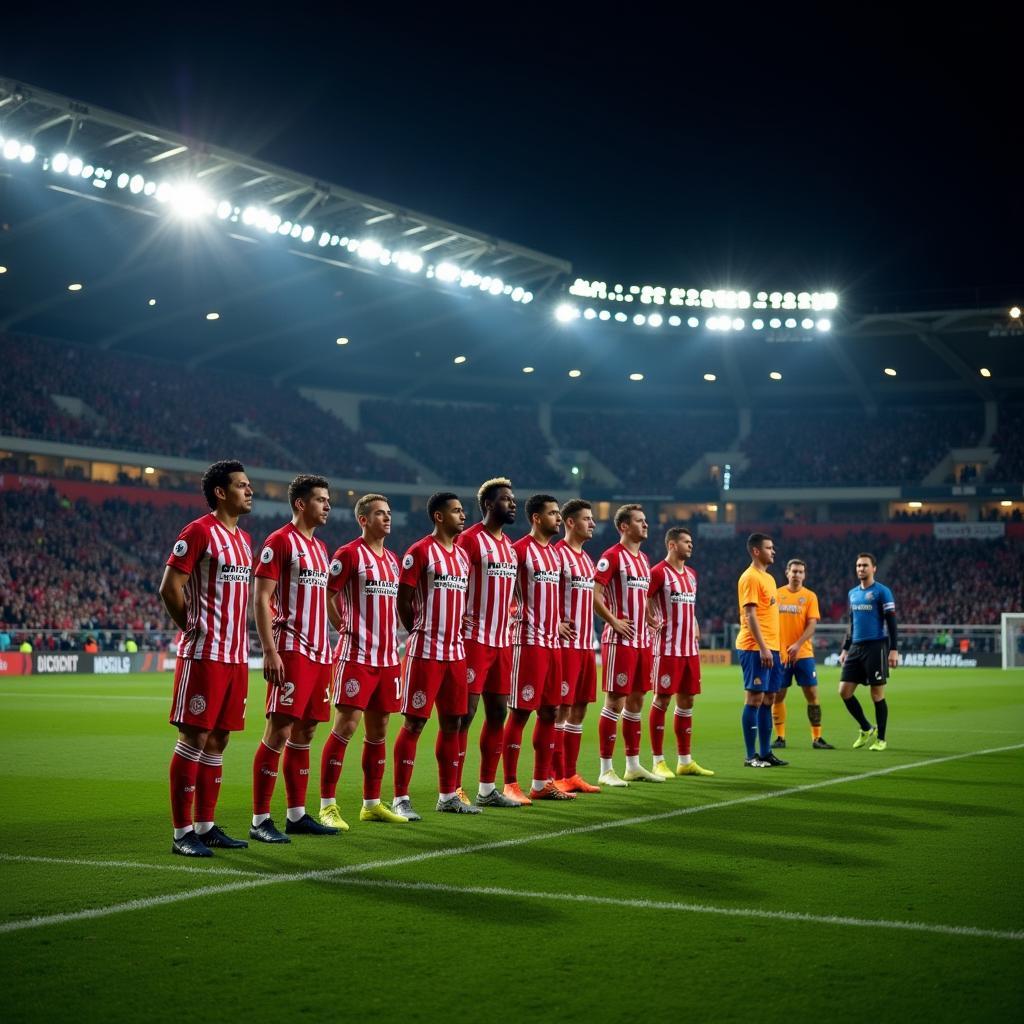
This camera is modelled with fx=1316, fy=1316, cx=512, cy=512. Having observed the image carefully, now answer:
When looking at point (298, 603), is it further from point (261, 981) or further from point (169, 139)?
point (169, 139)

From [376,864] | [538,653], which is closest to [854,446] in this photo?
Result: [538,653]

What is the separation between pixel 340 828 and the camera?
29.3 feet

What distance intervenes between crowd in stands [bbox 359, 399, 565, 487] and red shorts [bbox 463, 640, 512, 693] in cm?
5037

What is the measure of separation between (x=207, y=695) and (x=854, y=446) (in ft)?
186

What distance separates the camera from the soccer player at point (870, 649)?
1573cm

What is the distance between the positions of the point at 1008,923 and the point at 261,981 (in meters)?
3.33

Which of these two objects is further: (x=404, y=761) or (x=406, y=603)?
(x=406, y=603)

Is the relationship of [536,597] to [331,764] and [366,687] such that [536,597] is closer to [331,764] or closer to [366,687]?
[366,687]

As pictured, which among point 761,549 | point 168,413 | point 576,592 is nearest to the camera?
point 576,592

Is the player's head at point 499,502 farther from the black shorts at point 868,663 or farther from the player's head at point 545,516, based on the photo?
the black shorts at point 868,663

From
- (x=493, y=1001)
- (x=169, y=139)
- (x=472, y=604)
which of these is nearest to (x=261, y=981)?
(x=493, y=1001)

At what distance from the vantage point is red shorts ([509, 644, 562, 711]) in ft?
34.9

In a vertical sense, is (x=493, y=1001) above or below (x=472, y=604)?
below

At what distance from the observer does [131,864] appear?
746cm
